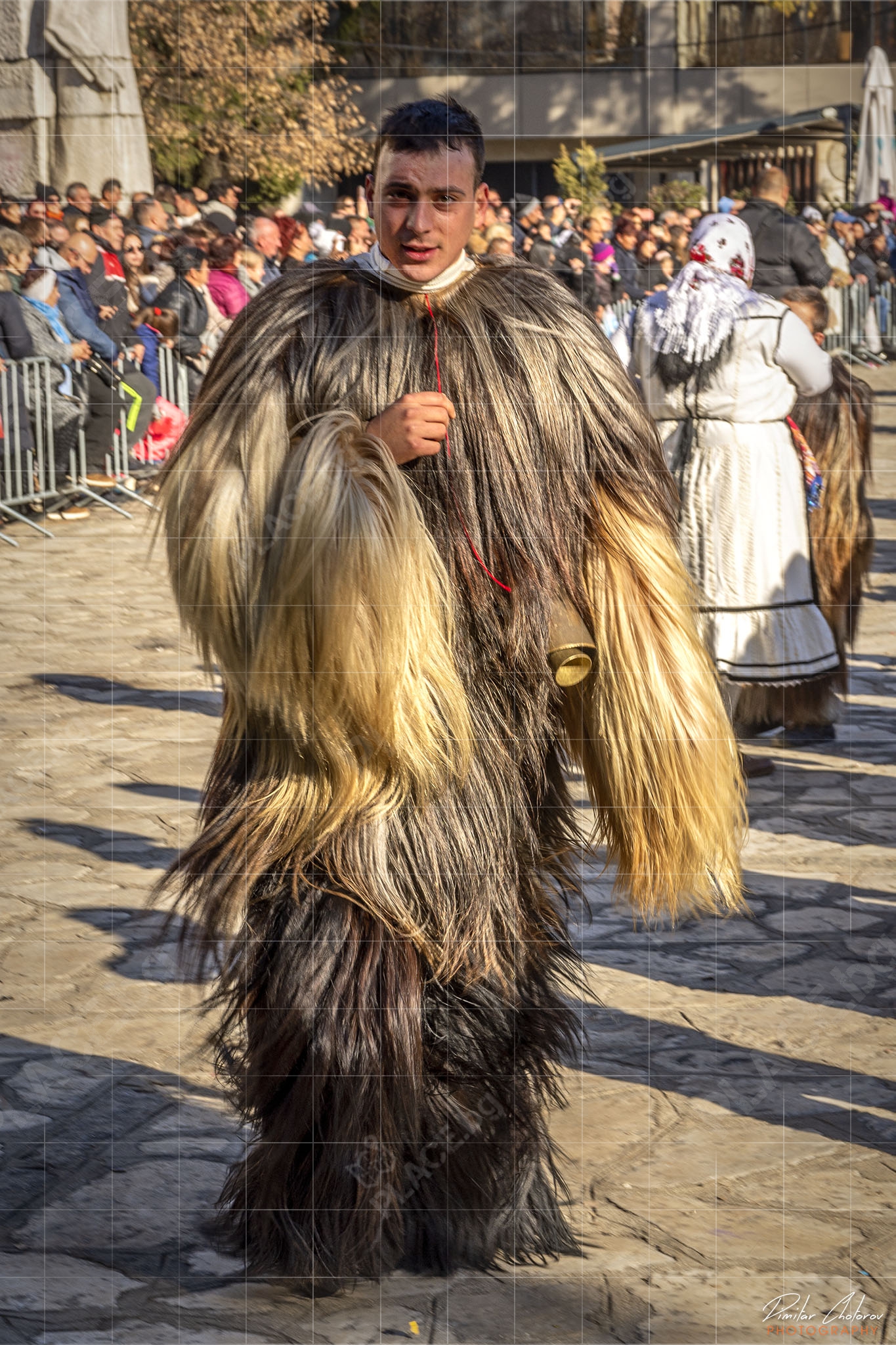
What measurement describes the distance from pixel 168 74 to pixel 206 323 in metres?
2.07

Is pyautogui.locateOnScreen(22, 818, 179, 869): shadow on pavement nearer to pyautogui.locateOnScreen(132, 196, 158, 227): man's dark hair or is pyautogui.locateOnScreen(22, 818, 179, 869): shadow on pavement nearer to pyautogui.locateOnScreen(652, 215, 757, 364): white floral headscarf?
pyautogui.locateOnScreen(652, 215, 757, 364): white floral headscarf

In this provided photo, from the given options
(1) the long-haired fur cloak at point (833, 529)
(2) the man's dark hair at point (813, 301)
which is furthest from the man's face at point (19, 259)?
(1) the long-haired fur cloak at point (833, 529)

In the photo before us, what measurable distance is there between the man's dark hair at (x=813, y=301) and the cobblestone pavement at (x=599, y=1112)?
180 cm

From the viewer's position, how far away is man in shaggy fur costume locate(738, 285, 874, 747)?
6.20 meters

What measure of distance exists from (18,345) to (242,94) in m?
3.76

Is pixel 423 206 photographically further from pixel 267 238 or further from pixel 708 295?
pixel 708 295

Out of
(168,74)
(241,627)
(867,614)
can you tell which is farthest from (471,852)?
(867,614)

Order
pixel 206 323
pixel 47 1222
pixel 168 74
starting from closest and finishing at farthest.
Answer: pixel 47 1222, pixel 206 323, pixel 168 74

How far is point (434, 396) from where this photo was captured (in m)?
2.27

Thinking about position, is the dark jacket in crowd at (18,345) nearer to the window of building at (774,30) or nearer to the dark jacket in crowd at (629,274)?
the dark jacket in crowd at (629,274)

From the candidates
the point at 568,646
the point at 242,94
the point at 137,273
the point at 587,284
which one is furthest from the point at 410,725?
the point at 137,273

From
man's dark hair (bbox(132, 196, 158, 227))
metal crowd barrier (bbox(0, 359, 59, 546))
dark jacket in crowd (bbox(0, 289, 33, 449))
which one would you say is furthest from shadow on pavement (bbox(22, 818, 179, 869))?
dark jacket in crowd (bbox(0, 289, 33, 449))

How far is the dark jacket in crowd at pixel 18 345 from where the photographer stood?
929cm

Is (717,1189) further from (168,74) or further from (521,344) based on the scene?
(168,74)
